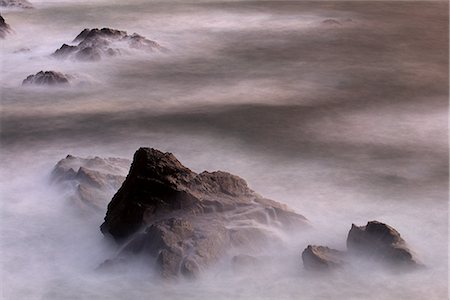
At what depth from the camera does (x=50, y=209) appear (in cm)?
695

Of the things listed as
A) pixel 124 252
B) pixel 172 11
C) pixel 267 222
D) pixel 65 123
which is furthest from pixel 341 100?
pixel 172 11

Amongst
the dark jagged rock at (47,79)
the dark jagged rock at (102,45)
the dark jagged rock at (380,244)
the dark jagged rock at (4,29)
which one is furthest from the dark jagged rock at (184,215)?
the dark jagged rock at (4,29)

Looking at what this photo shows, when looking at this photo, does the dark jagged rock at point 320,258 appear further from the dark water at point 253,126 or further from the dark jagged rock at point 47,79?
the dark jagged rock at point 47,79

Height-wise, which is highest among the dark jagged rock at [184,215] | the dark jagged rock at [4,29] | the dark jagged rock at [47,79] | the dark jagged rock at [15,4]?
the dark jagged rock at [184,215]

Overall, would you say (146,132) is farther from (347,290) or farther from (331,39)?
(331,39)

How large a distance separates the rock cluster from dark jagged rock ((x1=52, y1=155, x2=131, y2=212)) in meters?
1.85

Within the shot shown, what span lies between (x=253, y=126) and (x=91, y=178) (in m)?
2.71

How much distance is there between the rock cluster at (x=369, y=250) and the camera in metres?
5.79

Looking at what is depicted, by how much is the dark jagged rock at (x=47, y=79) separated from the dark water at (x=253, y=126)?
23 centimetres

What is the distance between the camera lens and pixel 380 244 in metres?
5.96

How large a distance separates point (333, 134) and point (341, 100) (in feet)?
4.90

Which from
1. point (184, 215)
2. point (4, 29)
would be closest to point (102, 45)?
point (4, 29)

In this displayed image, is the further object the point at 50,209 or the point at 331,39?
the point at 331,39

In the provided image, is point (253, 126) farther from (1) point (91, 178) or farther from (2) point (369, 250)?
(2) point (369, 250)
